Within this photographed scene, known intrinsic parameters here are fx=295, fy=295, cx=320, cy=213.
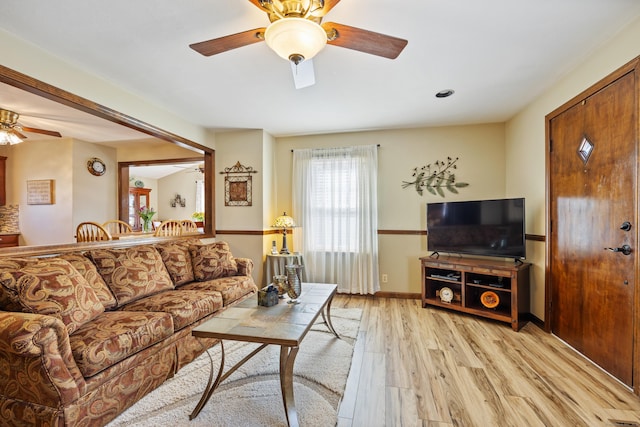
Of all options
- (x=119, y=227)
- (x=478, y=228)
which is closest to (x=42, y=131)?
(x=119, y=227)

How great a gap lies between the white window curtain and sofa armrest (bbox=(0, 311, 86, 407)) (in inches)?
120

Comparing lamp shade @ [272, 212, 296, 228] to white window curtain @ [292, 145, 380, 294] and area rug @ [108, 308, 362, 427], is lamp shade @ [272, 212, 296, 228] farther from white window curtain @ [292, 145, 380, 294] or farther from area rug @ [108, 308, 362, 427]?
area rug @ [108, 308, 362, 427]

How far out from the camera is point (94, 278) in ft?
7.48

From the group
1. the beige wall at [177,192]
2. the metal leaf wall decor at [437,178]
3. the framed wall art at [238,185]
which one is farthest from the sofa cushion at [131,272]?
the beige wall at [177,192]

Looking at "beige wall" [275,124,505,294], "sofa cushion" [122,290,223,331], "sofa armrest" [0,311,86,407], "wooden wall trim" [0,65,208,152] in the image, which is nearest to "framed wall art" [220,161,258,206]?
"wooden wall trim" [0,65,208,152]

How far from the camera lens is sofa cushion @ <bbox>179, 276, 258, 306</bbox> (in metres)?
2.87

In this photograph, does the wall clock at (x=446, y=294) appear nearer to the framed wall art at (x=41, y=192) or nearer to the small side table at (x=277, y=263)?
the small side table at (x=277, y=263)

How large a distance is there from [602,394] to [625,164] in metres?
1.56

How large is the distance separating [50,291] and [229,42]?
6.15 feet

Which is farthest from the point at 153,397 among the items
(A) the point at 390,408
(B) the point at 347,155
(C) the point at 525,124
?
(C) the point at 525,124

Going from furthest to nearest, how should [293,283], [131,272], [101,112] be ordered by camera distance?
[101,112] < [131,272] < [293,283]

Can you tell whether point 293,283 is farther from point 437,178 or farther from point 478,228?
point 437,178

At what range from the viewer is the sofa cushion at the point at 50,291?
1701 millimetres

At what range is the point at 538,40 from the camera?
6.98 feet
